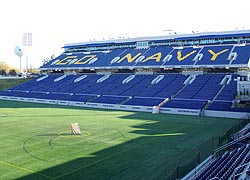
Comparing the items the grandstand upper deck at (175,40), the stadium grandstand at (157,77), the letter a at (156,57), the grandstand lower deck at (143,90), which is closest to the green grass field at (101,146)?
the stadium grandstand at (157,77)

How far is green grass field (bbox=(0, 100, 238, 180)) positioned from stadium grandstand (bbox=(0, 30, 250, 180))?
7462 millimetres

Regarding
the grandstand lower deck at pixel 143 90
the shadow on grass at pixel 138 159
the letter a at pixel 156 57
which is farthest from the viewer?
the letter a at pixel 156 57

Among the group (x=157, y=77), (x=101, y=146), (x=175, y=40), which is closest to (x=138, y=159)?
(x=101, y=146)

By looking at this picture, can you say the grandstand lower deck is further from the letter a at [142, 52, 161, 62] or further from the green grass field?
the green grass field

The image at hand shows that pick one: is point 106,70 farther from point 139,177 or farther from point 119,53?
point 139,177

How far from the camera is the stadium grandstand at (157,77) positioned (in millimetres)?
42031

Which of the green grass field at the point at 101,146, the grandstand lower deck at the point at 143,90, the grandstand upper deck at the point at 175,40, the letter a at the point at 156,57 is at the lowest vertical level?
the green grass field at the point at 101,146

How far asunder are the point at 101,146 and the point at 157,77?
3533cm

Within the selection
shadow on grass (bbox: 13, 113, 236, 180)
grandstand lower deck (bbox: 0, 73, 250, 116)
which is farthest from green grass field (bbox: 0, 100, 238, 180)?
grandstand lower deck (bbox: 0, 73, 250, 116)

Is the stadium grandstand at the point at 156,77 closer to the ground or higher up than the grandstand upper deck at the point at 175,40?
closer to the ground

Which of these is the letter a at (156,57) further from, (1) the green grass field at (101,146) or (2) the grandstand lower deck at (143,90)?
(1) the green grass field at (101,146)

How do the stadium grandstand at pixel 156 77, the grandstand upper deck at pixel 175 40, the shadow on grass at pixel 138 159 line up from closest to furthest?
the shadow on grass at pixel 138 159 < the stadium grandstand at pixel 156 77 < the grandstand upper deck at pixel 175 40

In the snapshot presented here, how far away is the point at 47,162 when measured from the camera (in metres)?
18.4

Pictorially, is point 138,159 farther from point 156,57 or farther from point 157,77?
point 156,57
